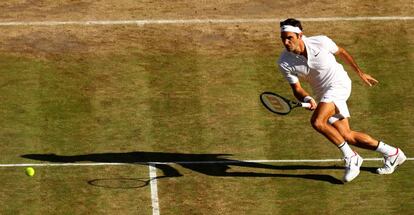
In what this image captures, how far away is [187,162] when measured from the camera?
21797mm

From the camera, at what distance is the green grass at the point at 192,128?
67.4ft

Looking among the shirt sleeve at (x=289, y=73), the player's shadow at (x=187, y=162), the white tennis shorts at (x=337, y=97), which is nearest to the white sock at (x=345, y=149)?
the white tennis shorts at (x=337, y=97)

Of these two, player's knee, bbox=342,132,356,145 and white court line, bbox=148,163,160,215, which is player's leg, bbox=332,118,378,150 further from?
white court line, bbox=148,163,160,215

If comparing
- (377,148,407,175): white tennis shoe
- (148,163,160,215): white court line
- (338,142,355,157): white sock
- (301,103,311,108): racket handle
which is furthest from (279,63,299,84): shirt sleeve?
(148,163,160,215): white court line

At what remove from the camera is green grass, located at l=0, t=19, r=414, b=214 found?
20531mm

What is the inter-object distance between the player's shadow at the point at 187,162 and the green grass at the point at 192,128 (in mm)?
33

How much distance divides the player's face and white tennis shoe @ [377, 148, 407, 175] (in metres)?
2.36

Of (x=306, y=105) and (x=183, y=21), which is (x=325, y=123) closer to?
(x=306, y=105)

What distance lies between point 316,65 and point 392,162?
6.62ft

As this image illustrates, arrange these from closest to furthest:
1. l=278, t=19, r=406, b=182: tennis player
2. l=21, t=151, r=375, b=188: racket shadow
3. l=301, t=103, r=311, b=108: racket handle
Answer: l=301, t=103, r=311, b=108: racket handle → l=278, t=19, r=406, b=182: tennis player → l=21, t=151, r=375, b=188: racket shadow

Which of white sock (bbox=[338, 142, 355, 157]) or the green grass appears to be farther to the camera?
white sock (bbox=[338, 142, 355, 157])

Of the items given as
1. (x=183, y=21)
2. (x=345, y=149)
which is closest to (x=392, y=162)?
(x=345, y=149)

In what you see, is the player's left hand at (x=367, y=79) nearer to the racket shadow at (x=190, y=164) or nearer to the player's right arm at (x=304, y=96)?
the player's right arm at (x=304, y=96)

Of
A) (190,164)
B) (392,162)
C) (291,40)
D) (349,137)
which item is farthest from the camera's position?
(190,164)
